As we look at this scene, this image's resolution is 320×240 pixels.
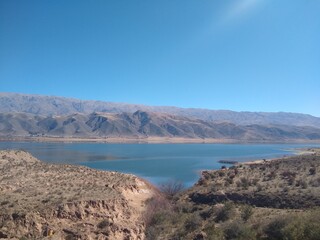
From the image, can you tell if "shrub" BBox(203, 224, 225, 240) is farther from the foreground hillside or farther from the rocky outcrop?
the rocky outcrop

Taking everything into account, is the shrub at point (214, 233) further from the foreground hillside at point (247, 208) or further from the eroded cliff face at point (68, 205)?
the eroded cliff face at point (68, 205)

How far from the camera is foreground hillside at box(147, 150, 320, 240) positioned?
25.4m

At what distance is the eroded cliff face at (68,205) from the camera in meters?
26.0

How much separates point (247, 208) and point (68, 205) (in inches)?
543

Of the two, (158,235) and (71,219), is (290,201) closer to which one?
(158,235)

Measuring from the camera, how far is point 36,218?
86.6 ft

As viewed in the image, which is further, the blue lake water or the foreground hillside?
the blue lake water

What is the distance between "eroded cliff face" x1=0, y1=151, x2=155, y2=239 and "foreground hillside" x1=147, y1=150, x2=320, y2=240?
227cm

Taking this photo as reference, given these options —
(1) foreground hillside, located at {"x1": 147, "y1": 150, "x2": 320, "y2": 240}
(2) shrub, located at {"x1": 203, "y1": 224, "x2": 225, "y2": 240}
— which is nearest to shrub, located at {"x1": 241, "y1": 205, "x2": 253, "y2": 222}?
(1) foreground hillside, located at {"x1": 147, "y1": 150, "x2": 320, "y2": 240}

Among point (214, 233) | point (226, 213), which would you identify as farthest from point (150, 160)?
point (214, 233)

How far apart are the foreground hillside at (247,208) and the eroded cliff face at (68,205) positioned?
7.43ft

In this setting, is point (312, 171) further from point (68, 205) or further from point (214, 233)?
point (68, 205)

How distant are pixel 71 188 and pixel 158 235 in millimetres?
9210

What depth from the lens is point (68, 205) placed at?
28.7 meters
